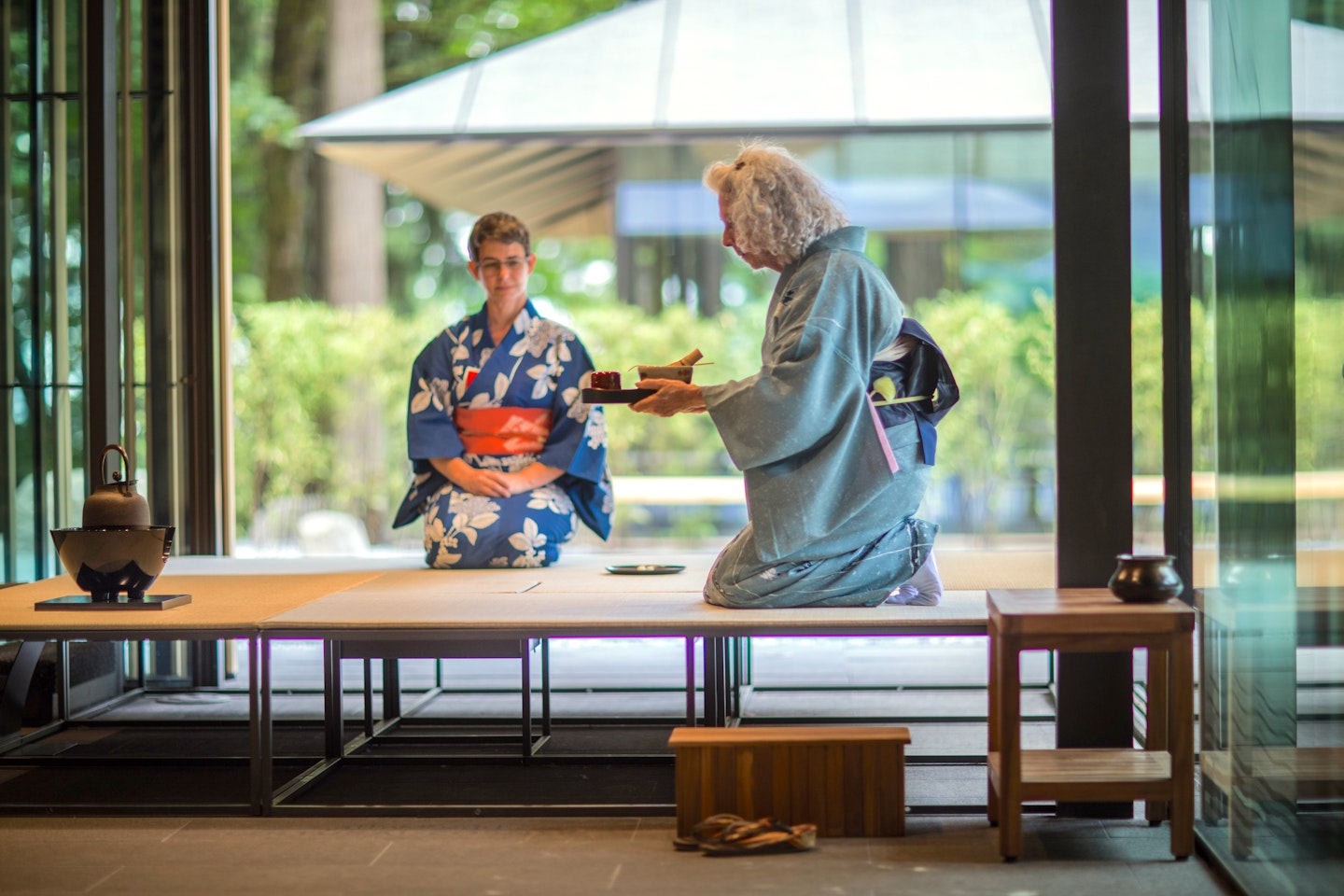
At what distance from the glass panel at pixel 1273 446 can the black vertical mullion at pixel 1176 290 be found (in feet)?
0.91

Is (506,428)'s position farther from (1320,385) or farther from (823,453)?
(1320,385)

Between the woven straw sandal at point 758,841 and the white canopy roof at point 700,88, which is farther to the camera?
the white canopy roof at point 700,88

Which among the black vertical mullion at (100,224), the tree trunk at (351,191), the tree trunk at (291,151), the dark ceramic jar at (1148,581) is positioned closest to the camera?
the dark ceramic jar at (1148,581)

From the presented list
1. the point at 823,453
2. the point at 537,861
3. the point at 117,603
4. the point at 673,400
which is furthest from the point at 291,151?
the point at 537,861

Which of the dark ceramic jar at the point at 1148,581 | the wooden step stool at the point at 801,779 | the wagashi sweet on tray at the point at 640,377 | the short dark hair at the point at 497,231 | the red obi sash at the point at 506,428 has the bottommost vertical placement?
the wooden step stool at the point at 801,779

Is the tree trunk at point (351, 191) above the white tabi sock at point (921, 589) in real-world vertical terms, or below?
above

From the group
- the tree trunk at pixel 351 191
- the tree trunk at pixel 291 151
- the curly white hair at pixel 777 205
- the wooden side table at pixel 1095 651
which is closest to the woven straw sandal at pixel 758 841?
the wooden side table at pixel 1095 651

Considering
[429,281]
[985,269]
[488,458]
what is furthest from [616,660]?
[429,281]

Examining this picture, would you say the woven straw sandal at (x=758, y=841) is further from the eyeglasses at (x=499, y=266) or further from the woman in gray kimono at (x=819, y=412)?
the eyeglasses at (x=499, y=266)

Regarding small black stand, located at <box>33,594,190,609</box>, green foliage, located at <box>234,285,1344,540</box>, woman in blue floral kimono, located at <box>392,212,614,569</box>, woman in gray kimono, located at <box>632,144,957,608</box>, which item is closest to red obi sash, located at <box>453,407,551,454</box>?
woman in blue floral kimono, located at <box>392,212,614,569</box>

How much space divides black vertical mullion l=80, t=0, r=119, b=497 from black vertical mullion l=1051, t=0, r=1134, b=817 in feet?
9.79

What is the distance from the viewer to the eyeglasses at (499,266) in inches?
170

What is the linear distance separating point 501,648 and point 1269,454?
1.82m

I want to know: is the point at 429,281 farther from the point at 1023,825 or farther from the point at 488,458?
the point at 1023,825
